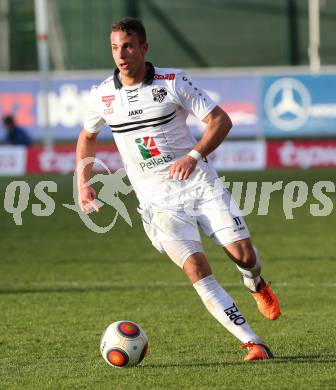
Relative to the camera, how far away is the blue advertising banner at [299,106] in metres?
31.2

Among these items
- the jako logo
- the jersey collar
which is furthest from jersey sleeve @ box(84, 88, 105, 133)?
the jako logo

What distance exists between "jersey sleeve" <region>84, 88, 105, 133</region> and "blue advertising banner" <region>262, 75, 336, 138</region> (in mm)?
23428

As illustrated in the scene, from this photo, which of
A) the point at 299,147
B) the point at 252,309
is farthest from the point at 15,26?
the point at 252,309

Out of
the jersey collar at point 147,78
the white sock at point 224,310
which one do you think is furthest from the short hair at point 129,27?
the white sock at point 224,310

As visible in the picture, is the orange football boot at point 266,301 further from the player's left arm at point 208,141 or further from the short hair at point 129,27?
the short hair at point 129,27

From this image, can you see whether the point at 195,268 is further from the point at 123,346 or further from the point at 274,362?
the point at 274,362

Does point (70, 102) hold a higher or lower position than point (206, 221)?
lower

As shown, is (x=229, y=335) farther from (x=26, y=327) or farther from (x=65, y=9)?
(x=65, y=9)

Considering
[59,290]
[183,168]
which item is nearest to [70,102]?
[59,290]

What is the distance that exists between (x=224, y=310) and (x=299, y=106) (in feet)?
79.2

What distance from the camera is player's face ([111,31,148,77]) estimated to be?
24.6 ft

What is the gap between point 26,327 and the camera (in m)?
9.73

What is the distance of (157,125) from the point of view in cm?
780

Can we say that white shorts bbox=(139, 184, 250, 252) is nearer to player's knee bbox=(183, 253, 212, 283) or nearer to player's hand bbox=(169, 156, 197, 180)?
player's knee bbox=(183, 253, 212, 283)
